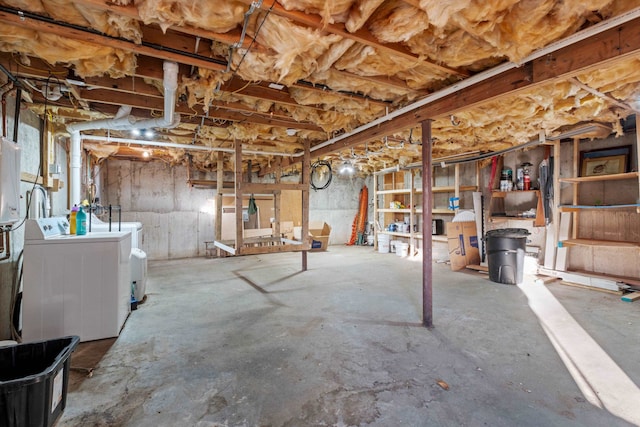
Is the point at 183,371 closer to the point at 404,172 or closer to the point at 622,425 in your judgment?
the point at 622,425

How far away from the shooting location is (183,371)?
82.4 inches

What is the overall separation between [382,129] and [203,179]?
5244 mm

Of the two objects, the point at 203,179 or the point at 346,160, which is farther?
the point at 203,179

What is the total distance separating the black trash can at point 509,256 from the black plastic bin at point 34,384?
16.2 feet

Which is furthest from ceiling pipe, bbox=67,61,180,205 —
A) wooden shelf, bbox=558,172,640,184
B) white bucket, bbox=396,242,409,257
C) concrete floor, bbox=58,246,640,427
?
white bucket, bbox=396,242,409,257

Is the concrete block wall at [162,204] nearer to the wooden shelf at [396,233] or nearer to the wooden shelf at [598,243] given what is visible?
the wooden shelf at [396,233]

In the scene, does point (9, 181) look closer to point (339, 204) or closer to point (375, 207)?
point (375, 207)

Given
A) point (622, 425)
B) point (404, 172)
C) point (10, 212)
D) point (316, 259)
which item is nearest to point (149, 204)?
point (316, 259)

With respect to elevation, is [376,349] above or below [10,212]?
below

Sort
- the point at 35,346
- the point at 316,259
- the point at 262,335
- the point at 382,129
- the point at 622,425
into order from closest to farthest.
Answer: the point at 622,425, the point at 35,346, the point at 262,335, the point at 382,129, the point at 316,259

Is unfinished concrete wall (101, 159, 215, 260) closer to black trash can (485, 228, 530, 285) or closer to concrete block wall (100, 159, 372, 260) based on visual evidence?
concrete block wall (100, 159, 372, 260)

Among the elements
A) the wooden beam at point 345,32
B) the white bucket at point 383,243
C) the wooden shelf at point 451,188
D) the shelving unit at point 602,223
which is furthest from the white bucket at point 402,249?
the wooden beam at point 345,32

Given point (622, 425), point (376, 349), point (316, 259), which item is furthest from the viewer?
point (316, 259)

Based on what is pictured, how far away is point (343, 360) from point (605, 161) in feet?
15.8
